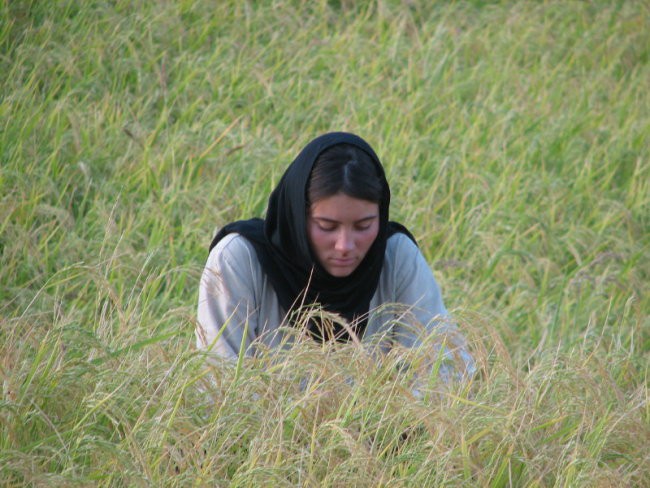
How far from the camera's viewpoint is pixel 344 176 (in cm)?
274

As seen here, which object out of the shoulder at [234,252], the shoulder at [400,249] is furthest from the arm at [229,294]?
the shoulder at [400,249]

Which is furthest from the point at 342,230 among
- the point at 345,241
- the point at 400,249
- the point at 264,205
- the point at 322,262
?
the point at 264,205

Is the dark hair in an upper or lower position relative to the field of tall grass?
upper

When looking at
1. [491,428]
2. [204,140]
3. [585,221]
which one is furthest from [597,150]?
[491,428]

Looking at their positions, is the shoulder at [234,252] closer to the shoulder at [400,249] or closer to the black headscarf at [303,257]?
the black headscarf at [303,257]

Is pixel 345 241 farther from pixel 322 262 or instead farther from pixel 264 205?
pixel 264 205

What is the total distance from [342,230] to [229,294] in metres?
0.38

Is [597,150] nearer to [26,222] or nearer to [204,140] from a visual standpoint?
[204,140]

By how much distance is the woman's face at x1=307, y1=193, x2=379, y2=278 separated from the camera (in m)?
2.73

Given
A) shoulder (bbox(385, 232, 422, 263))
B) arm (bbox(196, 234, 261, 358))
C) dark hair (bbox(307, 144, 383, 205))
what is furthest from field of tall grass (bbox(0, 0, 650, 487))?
dark hair (bbox(307, 144, 383, 205))

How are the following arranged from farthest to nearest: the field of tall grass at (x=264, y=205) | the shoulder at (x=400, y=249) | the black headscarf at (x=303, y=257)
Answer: the shoulder at (x=400, y=249)
the black headscarf at (x=303, y=257)
the field of tall grass at (x=264, y=205)

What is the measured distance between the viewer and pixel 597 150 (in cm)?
509

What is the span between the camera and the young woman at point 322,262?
2.75m

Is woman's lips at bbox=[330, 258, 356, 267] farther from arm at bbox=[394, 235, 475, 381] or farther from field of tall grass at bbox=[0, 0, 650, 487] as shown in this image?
field of tall grass at bbox=[0, 0, 650, 487]
